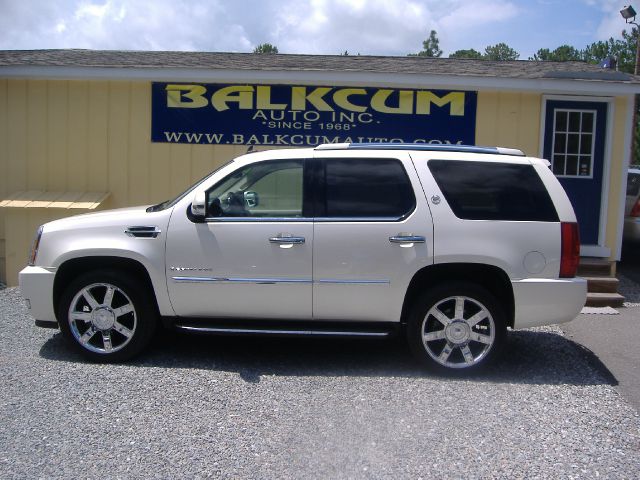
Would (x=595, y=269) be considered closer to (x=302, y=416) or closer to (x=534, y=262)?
(x=534, y=262)

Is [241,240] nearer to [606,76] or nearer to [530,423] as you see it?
[530,423]

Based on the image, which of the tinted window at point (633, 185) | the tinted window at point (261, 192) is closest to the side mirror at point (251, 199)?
the tinted window at point (261, 192)

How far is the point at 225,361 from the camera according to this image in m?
5.71

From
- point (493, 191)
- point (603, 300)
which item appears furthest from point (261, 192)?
point (603, 300)

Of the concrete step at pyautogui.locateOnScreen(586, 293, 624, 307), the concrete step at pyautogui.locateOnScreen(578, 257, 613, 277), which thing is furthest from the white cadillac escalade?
the concrete step at pyautogui.locateOnScreen(578, 257, 613, 277)

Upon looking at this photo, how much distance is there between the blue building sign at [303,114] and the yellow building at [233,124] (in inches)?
0.5

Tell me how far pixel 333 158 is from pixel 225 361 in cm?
198

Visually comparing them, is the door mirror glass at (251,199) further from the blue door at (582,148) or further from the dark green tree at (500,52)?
the dark green tree at (500,52)

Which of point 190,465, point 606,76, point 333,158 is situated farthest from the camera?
point 606,76

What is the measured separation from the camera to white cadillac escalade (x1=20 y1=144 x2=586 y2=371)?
530 centimetres

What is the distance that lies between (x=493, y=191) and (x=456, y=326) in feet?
3.76

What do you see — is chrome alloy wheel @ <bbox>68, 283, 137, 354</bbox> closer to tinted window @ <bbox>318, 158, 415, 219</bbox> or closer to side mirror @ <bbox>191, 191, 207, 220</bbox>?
side mirror @ <bbox>191, 191, 207, 220</bbox>

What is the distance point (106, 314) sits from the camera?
5.53 m

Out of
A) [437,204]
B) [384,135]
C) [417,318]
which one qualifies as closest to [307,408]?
[417,318]
